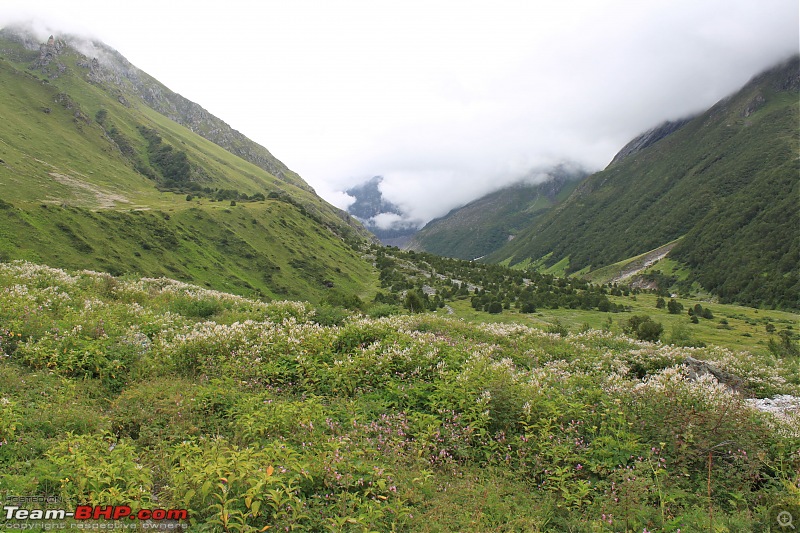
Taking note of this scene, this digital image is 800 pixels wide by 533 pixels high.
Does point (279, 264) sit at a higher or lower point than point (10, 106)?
lower

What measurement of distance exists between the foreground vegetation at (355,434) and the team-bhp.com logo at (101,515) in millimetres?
142

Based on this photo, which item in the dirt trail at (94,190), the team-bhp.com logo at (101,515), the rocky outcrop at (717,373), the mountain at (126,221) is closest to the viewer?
the team-bhp.com logo at (101,515)

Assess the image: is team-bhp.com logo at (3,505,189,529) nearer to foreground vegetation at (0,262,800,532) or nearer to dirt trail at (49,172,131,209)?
foreground vegetation at (0,262,800,532)

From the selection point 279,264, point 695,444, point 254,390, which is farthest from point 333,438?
point 279,264

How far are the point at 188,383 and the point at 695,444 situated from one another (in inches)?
468

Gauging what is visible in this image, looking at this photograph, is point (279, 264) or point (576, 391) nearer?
point (576, 391)

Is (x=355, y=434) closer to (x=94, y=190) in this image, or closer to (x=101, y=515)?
(x=101, y=515)

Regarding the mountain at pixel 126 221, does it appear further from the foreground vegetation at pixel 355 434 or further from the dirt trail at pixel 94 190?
the foreground vegetation at pixel 355 434

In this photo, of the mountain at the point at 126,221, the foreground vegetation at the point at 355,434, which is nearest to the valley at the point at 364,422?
the foreground vegetation at the point at 355,434

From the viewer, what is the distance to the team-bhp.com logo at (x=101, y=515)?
5469 millimetres

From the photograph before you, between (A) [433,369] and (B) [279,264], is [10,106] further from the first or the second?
(A) [433,369]

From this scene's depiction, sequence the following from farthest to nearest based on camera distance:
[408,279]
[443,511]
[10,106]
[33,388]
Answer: [10,106] < [408,279] < [33,388] < [443,511]

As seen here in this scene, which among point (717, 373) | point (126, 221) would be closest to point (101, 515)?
point (717, 373)

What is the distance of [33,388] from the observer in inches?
351
